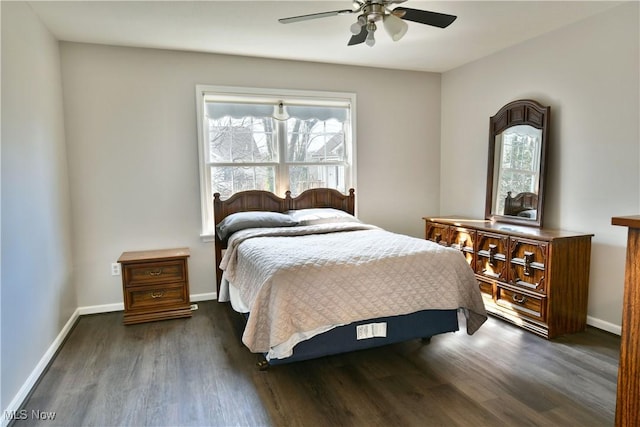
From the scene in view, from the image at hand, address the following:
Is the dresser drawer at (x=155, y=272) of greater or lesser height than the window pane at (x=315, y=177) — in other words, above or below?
below

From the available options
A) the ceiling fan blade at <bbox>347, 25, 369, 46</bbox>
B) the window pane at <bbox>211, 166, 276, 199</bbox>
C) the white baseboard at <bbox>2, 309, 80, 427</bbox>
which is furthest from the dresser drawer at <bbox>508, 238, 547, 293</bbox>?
the white baseboard at <bbox>2, 309, 80, 427</bbox>

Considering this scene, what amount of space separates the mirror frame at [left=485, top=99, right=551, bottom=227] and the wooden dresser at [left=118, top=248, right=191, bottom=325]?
3.06 meters

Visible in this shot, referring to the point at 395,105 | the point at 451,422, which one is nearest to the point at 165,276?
the point at 451,422

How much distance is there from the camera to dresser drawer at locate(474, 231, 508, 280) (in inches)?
134

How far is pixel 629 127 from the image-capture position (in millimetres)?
2930

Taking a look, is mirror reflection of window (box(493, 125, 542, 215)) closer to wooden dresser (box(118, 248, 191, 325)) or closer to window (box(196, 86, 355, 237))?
window (box(196, 86, 355, 237))

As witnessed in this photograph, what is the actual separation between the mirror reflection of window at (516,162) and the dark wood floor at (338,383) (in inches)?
53.3

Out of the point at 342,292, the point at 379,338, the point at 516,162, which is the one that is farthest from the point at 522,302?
the point at 342,292

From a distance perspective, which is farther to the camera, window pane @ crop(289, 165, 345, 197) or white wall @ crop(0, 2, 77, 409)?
window pane @ crop(289, 165, 345, 197)

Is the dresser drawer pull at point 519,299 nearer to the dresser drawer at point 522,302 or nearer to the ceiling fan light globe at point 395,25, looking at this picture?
the dresser drawer at point 522,302

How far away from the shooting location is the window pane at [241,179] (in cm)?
409

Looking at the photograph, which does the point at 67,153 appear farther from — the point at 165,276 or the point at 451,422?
the point at 451,422

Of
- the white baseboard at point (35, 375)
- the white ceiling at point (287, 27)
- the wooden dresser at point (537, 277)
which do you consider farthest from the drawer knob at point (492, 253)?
the white baseboard at point (35, 375)

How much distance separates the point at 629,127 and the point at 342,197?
2573 millimetres
